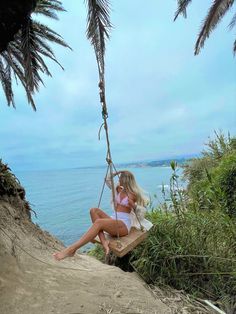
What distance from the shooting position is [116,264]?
6.29m

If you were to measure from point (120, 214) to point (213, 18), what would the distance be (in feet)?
27.6

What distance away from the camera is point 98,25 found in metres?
5.06

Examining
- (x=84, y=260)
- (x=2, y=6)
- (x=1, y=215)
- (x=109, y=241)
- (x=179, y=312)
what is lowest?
(x=179, y=312)

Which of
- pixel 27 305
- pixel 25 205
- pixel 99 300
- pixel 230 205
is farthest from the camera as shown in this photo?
pixel 230 205

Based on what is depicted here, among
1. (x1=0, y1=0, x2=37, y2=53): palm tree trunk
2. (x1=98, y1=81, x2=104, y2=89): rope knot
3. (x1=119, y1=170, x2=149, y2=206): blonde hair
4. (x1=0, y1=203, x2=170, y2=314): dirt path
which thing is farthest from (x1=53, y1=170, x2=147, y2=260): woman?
(x1=0, y1=0, x2=37, y2=53): palm tree trunk

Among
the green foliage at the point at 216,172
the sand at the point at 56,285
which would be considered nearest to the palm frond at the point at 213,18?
the green foliage at the point at 216,172

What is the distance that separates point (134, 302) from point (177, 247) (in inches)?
59.7

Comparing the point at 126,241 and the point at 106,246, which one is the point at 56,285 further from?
the point at 126,241

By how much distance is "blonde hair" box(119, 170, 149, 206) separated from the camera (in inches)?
235

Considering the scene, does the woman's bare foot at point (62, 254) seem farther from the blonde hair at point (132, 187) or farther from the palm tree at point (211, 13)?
the palm tree at point (211, 13)

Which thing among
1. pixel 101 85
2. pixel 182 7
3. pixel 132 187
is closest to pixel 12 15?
pixel 101 85

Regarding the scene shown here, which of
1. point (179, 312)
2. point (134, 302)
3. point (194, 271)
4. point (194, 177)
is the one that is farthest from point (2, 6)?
point (194, 177)

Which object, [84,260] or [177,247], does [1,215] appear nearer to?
[84,260]

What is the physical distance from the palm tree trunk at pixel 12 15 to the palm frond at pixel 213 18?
362 inches
